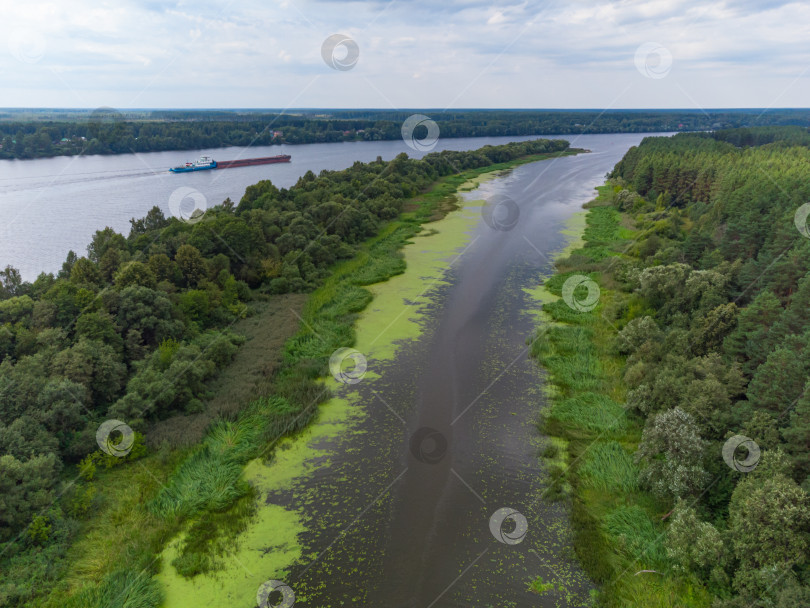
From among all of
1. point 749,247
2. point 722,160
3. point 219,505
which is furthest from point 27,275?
point 722,160

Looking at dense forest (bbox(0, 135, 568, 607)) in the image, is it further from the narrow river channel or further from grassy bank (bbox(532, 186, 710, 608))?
grassy bank (bbox(532, 186, 710, 608))

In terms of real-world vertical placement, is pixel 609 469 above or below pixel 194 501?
below

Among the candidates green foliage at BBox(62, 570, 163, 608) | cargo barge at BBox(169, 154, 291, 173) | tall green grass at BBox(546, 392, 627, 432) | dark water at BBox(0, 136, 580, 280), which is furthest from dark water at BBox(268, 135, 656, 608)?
cargo barge at BBox(169, 154, 291, 173)

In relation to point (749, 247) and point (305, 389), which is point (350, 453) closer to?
point (305, 389)

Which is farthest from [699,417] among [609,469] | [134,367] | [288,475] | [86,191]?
[86,191]

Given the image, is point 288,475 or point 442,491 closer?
point 442,491

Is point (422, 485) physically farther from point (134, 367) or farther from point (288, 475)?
point (134, 367)

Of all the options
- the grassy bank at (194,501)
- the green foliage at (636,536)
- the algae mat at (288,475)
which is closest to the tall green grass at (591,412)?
the green foliage at (636,536)
